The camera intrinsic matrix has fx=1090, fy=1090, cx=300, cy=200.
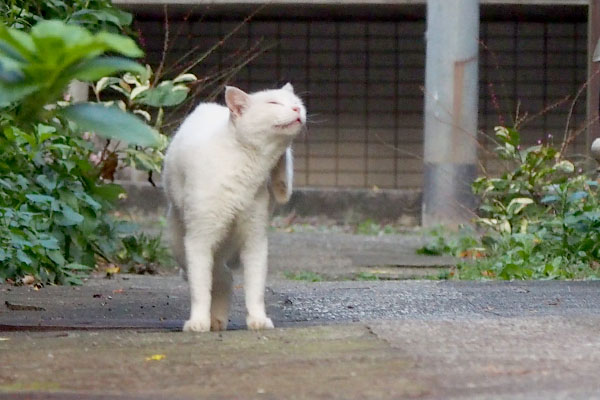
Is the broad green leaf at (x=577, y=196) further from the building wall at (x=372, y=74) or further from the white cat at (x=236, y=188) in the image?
the building wall at (x=372, y=74)

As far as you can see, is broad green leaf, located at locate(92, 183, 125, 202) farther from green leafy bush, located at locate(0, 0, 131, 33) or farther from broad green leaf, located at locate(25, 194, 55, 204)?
green leafy bush, located at locate(0, 0, 131, 33)

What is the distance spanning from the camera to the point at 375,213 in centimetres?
911

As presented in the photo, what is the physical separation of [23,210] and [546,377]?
288 cm

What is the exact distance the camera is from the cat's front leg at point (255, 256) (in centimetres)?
297

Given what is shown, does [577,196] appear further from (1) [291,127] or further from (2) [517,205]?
(1) [291,127]

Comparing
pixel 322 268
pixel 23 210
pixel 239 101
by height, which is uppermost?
pixel 239 101

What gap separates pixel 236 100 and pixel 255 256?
1.42ft

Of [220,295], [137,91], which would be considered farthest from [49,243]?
[137,91]

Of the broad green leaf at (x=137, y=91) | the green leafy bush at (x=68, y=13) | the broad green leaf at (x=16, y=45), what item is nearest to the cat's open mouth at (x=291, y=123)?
the green leafy bush at (x=68, y=13)

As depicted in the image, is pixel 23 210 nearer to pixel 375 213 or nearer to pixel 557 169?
A: pixel 557 169

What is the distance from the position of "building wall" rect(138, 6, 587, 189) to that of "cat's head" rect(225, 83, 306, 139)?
22.1ft

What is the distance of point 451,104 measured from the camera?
8.29 metres

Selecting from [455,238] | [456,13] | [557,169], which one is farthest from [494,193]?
[456,13]

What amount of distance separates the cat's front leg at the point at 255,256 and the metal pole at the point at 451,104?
5320 mm
